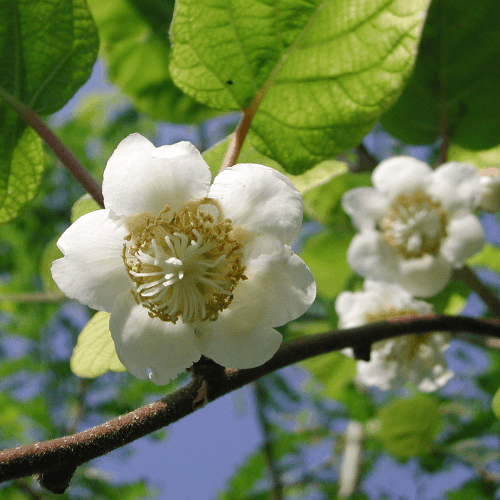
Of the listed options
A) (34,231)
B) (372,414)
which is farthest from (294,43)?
(34,231)

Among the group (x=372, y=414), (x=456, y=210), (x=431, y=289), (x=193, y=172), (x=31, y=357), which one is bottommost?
(x=31, y=357)

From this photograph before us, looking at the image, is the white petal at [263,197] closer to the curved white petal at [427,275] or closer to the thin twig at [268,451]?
the curved white petal at [427,275]

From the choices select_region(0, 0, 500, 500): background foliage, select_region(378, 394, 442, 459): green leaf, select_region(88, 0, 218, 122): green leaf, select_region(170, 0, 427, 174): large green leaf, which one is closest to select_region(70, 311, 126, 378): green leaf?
select_region(0, 0, 500, 500): background foliage

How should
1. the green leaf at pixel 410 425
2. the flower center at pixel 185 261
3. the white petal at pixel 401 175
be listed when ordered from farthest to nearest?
1. the green leaf at pixel 410 425
2. the white petal at pixel 401 175
3. the flower center at pixel 185 261

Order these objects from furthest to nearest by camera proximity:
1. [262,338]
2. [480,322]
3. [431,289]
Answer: [431,289] < [480,322] < [262,338]

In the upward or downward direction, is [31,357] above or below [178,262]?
below

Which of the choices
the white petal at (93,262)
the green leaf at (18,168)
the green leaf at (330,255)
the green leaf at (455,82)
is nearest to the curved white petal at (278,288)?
the white petal at (93,262)

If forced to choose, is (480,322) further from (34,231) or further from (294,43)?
(34,231)
